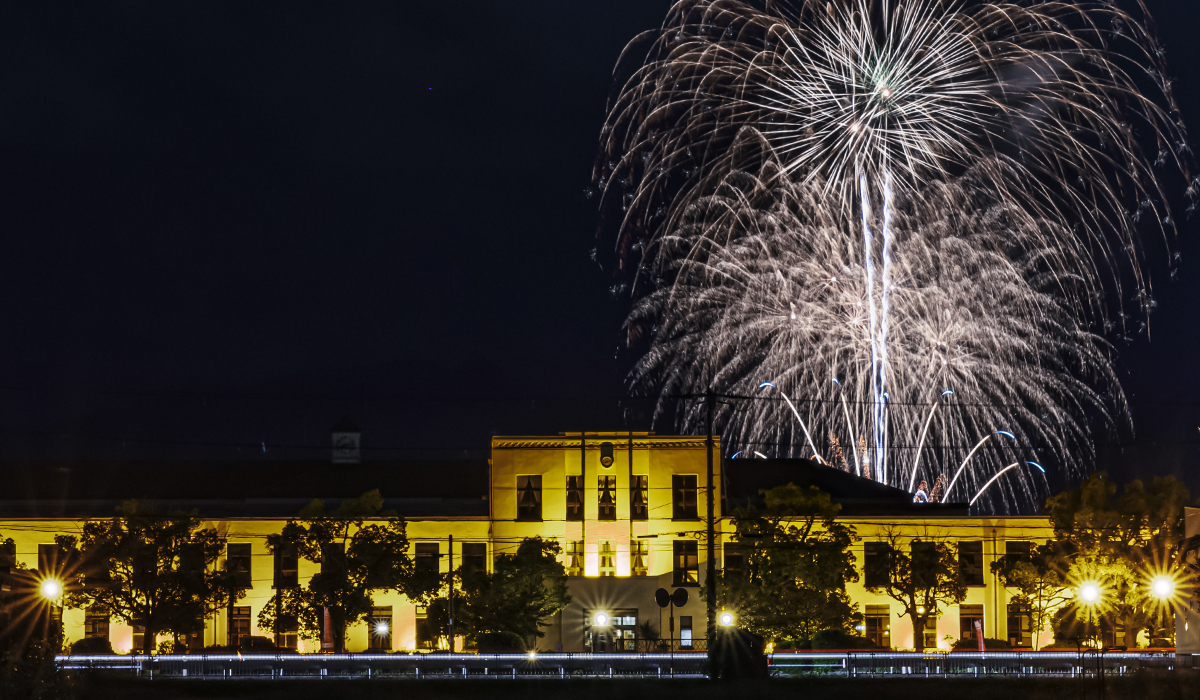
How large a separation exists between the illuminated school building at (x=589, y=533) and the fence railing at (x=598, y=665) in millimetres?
12402

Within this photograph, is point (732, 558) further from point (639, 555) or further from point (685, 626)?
point (639, 555)

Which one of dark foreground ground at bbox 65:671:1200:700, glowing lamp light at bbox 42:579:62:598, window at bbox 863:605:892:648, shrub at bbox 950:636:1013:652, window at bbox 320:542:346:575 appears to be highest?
glowing lamp light at bbox 42:579:62:598

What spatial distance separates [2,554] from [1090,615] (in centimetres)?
4891

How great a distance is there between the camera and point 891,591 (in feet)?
196

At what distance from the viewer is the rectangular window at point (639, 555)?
6325 cm

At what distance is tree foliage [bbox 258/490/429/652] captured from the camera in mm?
56156

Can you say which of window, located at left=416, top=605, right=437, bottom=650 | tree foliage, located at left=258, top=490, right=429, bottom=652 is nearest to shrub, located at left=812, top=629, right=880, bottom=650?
tree foliage, located at left=258, top=490, right=429, bottom=652

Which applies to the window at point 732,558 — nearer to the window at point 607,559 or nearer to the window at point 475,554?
the window at point 607,559

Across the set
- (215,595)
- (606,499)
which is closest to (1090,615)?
(606,499)

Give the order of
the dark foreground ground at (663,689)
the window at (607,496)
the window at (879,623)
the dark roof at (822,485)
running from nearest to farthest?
the dark foreground ground at (663,689) < the window at (879,623) < the window at (607,496) < the dark roof at (822,485)

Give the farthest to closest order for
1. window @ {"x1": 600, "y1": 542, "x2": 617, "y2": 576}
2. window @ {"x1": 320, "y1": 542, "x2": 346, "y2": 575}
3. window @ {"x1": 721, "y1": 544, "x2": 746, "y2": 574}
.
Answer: window @ {"x1": 600, "y1": 542, "x2": 617, "y2": 576} < window @ {"x1": 721, "y1": 544, "x2": 746, "y2": 574} < window @ {"x1": 320, "y1": 542, "x2": 346, "y2": 575}

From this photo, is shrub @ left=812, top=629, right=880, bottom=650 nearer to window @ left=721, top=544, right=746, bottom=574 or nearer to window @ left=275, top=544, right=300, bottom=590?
window @ left=721, top=544, right=746, bottom=574

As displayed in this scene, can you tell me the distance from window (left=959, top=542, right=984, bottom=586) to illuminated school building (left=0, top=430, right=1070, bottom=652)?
0.25ft

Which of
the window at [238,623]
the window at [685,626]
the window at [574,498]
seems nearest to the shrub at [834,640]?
the window at [685,626]
